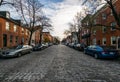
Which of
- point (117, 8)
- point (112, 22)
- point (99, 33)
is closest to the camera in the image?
point (117, 8)

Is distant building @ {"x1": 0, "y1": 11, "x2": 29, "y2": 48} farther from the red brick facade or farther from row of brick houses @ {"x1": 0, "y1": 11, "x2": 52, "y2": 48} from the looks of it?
the red brick facade

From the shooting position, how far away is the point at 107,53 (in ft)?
49.8

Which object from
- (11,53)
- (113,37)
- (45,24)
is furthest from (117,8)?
(11,53)

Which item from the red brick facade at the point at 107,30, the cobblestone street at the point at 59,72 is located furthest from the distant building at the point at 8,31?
the red brick facade at the point at 107,30

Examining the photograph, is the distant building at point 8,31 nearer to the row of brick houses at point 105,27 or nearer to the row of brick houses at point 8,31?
the row of brick houses at point 8,31

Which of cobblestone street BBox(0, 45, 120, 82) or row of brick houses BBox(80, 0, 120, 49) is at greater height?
row of brick houses BBox(80, 0, 120, 49)

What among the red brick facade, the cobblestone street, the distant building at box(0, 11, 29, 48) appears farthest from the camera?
the distant building at box(0, 11, 29, 48)

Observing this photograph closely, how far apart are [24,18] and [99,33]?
1799cm

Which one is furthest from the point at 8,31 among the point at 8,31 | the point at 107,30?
the point at 107,30

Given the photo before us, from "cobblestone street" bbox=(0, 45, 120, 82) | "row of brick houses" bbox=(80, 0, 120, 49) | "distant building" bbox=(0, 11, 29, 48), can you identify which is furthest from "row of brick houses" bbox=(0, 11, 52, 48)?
"cobblestone street" bbox=(0, 45, 120, 82)

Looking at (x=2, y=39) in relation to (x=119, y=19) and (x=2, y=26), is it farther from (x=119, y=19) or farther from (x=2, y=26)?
(x=119, y=19)

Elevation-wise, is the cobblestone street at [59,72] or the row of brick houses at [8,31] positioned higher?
the row of brick houses at [8,31]

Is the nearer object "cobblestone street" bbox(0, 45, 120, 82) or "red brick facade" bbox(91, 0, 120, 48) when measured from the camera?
"cobblestone street" bbox(0, 45, 120, 82)

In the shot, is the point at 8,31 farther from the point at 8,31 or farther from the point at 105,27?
the point at 105,27
